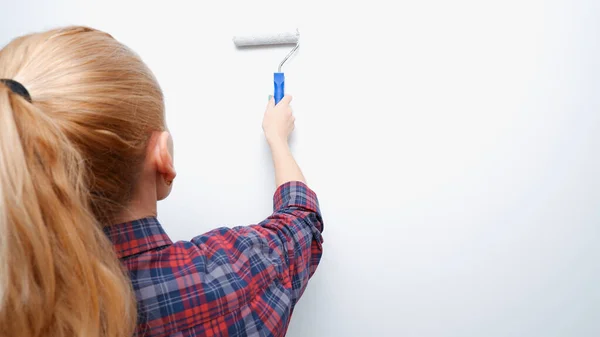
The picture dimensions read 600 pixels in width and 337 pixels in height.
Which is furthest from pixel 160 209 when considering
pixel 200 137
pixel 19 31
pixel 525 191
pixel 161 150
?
pixel 525 191

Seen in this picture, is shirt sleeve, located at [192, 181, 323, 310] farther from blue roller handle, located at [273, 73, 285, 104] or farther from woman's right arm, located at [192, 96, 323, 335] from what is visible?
blue roller handle, located at [273, 73, 285, 104]

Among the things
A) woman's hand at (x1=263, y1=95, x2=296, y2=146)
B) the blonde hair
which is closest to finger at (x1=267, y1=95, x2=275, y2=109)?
woman's hand at (x1=263, y1=95, x2=296, y2=146)

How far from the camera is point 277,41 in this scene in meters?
0.65

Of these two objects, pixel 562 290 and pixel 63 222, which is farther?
pixel 562 290

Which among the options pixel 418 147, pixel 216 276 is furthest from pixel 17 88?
pixel 418 147

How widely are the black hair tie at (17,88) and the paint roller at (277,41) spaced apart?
1.24 feet

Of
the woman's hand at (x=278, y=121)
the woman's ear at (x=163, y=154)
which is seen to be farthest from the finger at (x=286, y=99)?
the woman's ear at (x=163, y=154)

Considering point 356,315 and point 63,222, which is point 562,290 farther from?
point 63,222

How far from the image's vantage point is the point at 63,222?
33 centimetres

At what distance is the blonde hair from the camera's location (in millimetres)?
318

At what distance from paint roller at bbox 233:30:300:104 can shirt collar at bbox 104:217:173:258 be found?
1.02ft

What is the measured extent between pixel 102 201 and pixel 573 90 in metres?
0.70

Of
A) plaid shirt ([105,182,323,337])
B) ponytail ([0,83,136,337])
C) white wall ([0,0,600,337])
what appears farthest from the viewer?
white wall ([0,0,600,337])

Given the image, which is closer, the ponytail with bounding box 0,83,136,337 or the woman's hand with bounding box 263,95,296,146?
the ponytail with bounding box 0,83,136,337
